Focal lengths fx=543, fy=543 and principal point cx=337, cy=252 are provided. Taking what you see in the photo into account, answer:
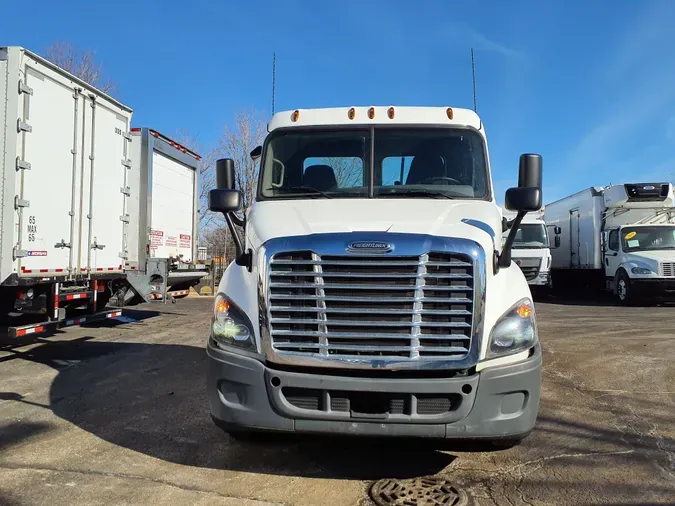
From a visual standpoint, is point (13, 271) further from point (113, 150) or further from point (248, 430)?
point (248, 430)

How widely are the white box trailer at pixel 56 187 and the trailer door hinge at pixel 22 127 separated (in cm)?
1

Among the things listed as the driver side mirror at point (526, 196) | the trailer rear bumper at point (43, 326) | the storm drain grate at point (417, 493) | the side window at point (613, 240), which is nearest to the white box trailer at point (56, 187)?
the trailer rear bumper at point (43, 326)

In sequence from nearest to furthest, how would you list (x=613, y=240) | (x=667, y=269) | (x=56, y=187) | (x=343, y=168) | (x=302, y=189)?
(x=302, y=189) → (x=343, y=168) → (x=56, y=187) → (x=667, y=269) → (x=613, y=240)

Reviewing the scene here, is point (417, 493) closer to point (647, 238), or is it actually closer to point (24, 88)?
point (24, 88)

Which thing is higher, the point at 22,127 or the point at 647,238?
the point at 22,127

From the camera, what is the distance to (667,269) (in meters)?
15.3

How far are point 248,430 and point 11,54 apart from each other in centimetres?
588

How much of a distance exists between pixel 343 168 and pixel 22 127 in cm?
455

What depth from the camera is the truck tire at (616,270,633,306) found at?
52.7ft

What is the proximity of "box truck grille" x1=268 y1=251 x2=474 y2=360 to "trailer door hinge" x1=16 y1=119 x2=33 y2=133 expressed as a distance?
200 inches

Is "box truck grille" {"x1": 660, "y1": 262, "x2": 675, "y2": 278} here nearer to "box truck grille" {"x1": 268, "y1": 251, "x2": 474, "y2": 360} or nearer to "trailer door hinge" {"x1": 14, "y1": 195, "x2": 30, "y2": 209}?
"box truck grille" {"x1": 268, "y1": 251, "x2": 474, "y2": 360}

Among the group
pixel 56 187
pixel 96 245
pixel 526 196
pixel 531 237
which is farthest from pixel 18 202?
pixel 531 237

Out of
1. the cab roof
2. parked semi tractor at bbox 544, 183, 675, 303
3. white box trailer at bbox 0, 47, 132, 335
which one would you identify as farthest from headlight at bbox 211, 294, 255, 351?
parked semi tractor at bbox 544, 183, 675, 303

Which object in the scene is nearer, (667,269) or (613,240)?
(667,269)
